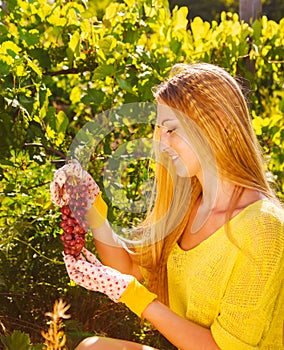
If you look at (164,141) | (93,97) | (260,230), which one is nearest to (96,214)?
(164,141)

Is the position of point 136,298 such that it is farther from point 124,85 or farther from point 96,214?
point 124,85

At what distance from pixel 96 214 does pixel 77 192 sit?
17 centimetres

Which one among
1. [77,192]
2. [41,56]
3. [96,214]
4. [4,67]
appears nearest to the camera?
[77,192]

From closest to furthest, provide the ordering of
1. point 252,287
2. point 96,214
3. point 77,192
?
point 252,287 → point 77,192 → point 96,214

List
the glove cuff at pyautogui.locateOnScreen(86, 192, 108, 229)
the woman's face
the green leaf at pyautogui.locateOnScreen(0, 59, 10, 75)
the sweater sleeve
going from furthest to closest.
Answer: the green leaf at pyautogui.locateOnScreen(0, 59, 10, 75) → the glove cuff at pyautogui.locateOnScreen(86, 192, 108, 229) → the woman's face → the sweater sleeve

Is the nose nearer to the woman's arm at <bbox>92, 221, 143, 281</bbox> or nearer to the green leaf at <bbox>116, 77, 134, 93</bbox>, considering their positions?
the woman's arm at <bbox>92, 221, 143, 281</bbox>

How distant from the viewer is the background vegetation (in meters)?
2.88

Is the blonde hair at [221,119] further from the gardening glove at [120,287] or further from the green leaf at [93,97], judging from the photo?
the green leaf at [93,97]

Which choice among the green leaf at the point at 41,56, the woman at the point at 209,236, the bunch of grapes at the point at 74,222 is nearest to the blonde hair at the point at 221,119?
the woman at the point at 209,236

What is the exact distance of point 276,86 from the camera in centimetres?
409

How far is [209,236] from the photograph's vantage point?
2.39 meters

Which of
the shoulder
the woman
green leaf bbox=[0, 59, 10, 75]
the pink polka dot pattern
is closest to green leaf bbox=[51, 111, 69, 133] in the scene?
green leaf bbox=[0, 59, 10, 75]

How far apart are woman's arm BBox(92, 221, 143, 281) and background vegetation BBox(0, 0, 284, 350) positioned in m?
0.30

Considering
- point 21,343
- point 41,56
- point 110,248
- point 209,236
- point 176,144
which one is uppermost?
point 41,56
